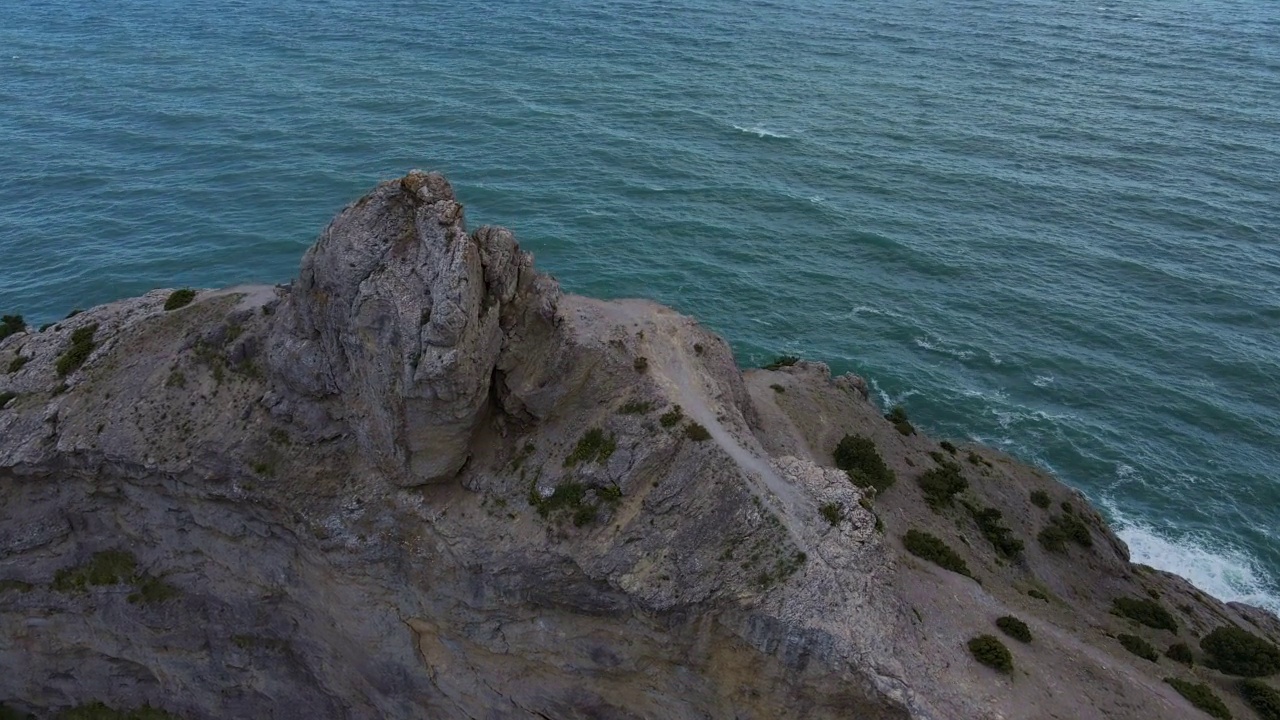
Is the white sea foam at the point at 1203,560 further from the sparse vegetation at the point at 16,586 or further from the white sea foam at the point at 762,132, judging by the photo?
the sparse vegetation at the point at 16,586

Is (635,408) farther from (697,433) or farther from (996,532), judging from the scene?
(996,532)

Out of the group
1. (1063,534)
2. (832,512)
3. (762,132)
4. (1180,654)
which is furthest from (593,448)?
(762,132)

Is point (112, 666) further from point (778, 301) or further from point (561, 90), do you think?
point (561, 90)

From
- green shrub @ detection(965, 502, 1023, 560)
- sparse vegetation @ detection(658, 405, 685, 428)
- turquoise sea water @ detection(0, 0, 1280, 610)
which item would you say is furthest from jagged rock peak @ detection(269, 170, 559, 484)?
turquoise sea water @ detection(0, 0, 1280, 610)

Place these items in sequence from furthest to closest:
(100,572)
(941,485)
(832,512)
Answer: (941,485)
(100,572)
(832,512)

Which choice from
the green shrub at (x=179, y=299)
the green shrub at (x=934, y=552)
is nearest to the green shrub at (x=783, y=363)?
the green shrub at (x=934, y=552)
